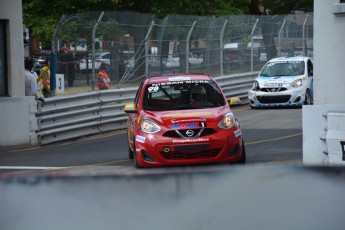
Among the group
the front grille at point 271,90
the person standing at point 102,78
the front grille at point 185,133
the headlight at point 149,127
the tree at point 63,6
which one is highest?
the tree at point 63,6

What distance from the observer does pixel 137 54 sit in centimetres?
2341

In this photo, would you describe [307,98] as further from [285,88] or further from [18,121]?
[18,121]

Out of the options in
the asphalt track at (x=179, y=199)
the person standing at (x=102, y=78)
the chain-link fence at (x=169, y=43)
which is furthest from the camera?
the person standing at (x=102, y=78)

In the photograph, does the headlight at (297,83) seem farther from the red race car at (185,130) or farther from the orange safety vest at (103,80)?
the red race car at (185,130)

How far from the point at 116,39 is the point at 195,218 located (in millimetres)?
19064

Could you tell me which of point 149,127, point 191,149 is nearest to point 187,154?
point 191,149

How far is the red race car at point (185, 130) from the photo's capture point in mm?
12023

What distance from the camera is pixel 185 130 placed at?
39.6ft

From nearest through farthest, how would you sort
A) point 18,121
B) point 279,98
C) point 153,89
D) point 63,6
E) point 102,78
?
point 153,89 → point 18,121 → point 102,78 → point 279,98 → point 63,6

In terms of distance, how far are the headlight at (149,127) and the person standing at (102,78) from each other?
8.85m

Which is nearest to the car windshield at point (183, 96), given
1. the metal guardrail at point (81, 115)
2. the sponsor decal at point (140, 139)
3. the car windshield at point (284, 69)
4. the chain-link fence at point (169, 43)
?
the sponsor decal at point (140, 139)

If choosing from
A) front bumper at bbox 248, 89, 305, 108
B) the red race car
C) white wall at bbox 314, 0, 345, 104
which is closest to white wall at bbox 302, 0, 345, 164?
white wall at bbox 314, 0, 345, 104

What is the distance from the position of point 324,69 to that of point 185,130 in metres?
2.35

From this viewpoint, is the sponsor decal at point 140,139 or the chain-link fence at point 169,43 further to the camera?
the chain-link fence at point 169,43
